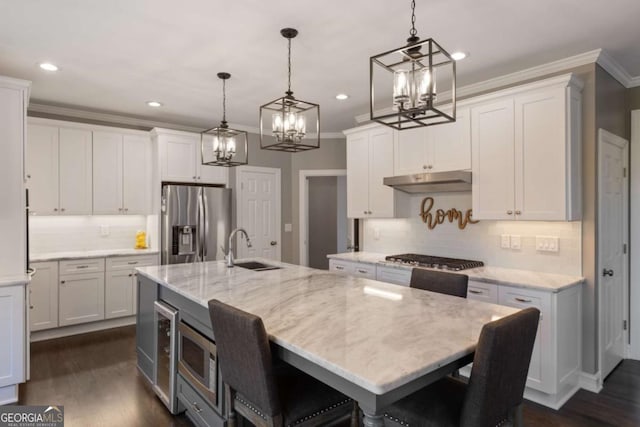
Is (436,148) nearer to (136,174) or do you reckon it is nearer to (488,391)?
(488,391)

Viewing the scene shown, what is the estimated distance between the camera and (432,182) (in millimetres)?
3645

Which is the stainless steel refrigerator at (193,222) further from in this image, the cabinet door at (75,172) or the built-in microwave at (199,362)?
the built-in microwave at (199,362)

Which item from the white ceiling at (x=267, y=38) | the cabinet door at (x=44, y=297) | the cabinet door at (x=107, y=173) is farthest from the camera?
the cabinet door at (x=107, y=173)

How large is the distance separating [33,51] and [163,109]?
5.68 feet

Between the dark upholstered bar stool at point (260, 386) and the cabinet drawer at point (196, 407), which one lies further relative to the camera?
the cabinet drawer at point (196, 407)

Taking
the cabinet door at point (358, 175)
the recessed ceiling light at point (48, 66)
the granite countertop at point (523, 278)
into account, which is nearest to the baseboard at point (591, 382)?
the granite countertop at point (523, 278)

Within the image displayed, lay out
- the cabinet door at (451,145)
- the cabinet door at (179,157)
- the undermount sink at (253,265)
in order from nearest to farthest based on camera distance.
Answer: the undermount sink at (253,265), the cabinet door at (451,145), the cabinet door at (179,157)

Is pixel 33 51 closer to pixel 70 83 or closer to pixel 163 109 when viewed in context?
pixel 70 83

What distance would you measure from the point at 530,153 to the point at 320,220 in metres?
4.26

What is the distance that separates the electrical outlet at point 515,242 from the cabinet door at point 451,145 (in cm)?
74

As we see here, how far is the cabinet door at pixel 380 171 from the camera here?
4230mm

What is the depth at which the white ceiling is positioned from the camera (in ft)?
7.75

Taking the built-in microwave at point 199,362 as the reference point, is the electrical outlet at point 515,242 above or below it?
above

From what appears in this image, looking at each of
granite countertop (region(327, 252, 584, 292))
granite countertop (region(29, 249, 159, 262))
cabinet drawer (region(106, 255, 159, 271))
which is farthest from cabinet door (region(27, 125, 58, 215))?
granite countertop (region(327, 252, 584, 292))
